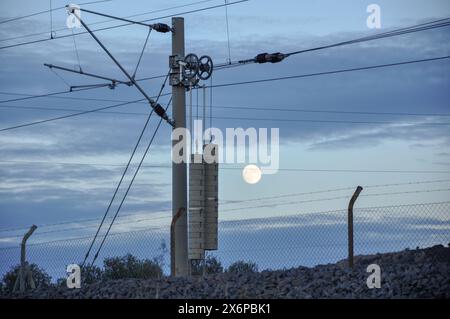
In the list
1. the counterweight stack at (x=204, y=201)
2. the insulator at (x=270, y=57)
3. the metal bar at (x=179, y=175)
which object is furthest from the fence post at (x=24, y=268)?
the insulator at (x=270, y=57)

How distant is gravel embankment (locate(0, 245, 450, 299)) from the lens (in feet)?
56.2

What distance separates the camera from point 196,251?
81.7ft

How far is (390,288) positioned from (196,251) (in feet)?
28.2

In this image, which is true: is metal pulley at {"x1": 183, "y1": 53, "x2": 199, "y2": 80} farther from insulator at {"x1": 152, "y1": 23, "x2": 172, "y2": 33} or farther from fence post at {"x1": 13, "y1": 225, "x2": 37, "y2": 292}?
fence post at {"x1": 13, "y1": 225, "x2": 37, "y2": 292}

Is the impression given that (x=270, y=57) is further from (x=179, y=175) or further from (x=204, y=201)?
(x=204, y=201)

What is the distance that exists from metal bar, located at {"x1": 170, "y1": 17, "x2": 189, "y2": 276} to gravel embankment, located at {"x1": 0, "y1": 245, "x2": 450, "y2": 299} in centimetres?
341

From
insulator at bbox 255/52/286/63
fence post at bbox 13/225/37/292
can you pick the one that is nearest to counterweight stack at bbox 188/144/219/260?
insulator at bbox 255/52/286/63

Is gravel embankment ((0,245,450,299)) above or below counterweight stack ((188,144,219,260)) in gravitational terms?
below

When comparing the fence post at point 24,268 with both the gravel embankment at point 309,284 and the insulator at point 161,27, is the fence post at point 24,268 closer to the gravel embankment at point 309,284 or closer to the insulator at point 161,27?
the gravel embankment at point 309,284

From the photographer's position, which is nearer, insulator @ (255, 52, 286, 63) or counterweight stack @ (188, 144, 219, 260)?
counterweight stack @ (188, 144, 219, 260)

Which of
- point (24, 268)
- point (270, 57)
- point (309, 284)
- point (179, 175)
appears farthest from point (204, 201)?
point (309, 284)

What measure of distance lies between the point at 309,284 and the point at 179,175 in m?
8.07
